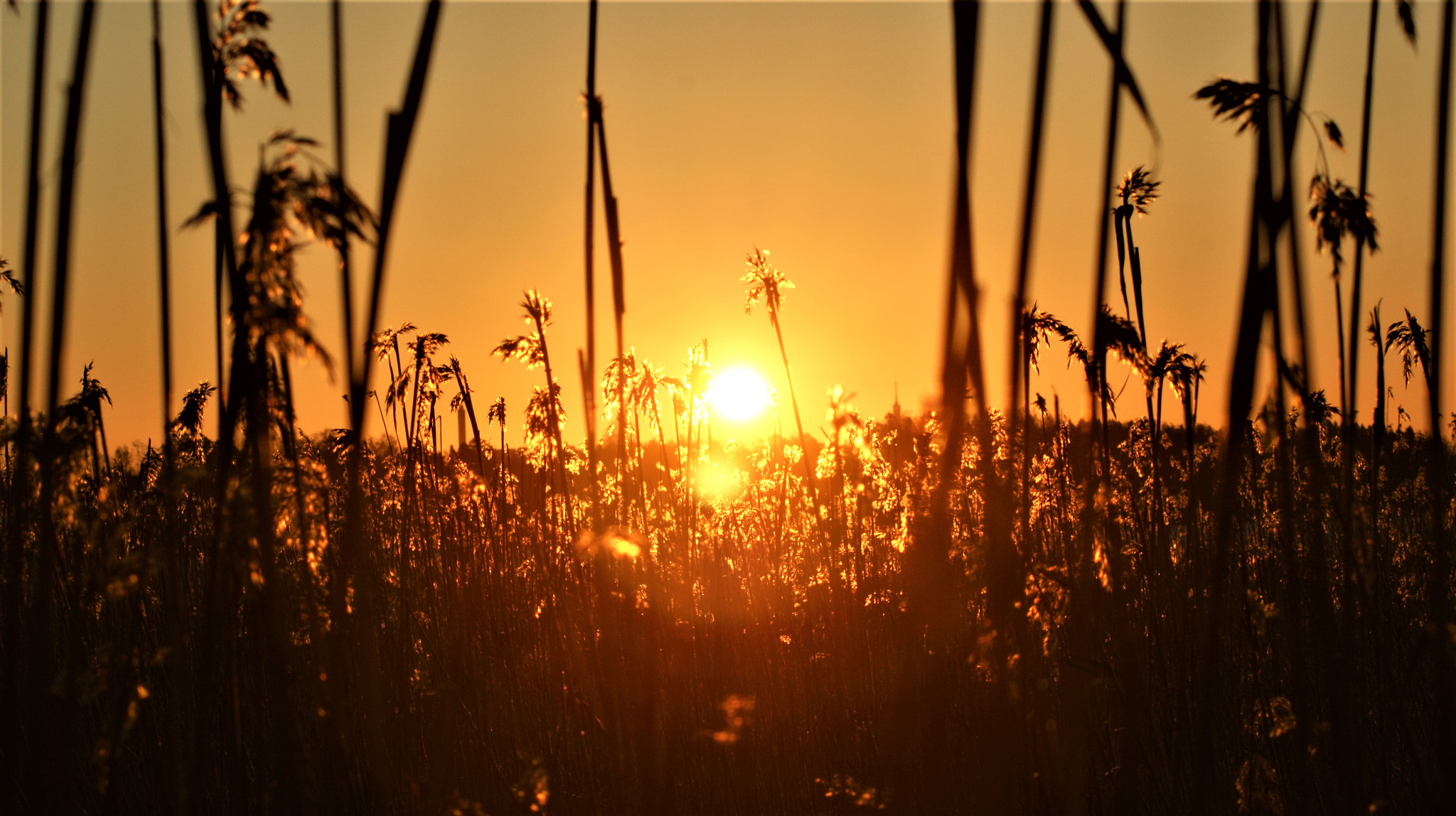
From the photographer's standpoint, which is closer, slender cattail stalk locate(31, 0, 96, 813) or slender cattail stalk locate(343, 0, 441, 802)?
slender cattail stalk locate(343, 0, 441, 802)

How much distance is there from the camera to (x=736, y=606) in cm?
482

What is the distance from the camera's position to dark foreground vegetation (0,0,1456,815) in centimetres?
111

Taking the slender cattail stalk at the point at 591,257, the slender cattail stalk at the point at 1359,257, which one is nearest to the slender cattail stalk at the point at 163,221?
the slender cattail stalk at the point at 591,257

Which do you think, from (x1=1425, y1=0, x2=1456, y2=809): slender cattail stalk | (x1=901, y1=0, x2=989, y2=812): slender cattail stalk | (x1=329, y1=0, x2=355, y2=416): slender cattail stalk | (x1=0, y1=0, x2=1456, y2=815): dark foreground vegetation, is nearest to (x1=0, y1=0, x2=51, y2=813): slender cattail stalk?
(x1=0, y1=0, x2=1456, y2=815): dark foreground vegetation

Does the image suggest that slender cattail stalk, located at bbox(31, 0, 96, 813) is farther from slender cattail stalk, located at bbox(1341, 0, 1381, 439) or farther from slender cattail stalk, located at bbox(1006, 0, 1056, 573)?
slender cattail stalk, located at bbox(1341, 0, 1381, 439)

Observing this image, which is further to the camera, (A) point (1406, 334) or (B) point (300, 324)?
(A) point (1406, 334)

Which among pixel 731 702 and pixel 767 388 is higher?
pixel 767 388

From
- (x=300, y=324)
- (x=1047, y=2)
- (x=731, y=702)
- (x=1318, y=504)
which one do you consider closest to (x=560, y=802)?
(x=731, y=702)

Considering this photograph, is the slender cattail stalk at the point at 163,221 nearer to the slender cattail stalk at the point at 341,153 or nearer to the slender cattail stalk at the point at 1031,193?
the slender cattail stalk at the point at 341,153

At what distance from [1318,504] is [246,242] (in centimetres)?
171

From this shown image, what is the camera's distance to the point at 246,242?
41.8 inches

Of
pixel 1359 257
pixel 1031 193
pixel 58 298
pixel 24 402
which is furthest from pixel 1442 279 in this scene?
pixel 24 402

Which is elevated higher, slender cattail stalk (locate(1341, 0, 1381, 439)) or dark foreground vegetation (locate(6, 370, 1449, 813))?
slender cattail stalk (locate(1341, 0, 1381, 439))

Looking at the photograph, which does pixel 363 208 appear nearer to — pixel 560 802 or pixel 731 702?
pixel 560 802
